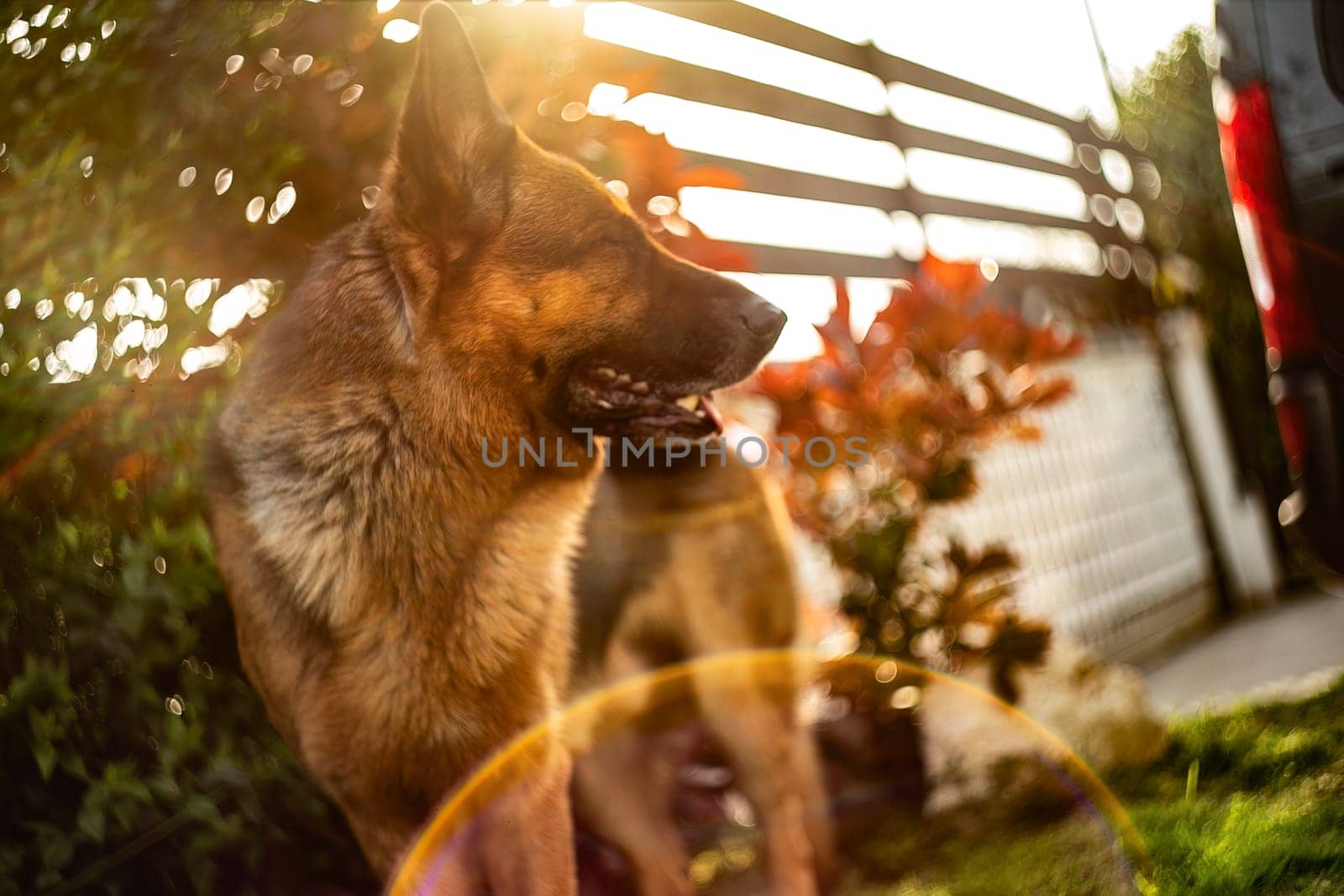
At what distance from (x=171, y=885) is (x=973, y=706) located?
2329 mm

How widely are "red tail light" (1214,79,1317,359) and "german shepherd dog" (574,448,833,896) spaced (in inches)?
65.2

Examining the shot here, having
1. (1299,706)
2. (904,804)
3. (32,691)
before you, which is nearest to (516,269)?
(32,691)

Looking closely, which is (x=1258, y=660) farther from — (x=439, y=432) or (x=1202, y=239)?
(x=439, y=432)

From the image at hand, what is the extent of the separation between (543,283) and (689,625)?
3.76 ft

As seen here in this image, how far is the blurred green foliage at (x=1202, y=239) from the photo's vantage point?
6676 millimetres

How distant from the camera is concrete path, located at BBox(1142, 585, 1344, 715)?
3.68m

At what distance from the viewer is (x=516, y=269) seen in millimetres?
1838

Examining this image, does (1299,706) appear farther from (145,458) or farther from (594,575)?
(145,458)

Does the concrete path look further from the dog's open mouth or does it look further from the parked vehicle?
the dog's open mouth

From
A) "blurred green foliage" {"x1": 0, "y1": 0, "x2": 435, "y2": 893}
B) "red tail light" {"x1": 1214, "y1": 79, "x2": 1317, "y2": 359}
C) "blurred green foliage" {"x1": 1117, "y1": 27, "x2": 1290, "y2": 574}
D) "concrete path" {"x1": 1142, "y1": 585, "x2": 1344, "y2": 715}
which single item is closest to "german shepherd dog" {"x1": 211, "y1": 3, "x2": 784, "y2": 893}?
"blurred green foliage" {"x1": 0, "y1": 0, "x2": 435, "y2": 893}

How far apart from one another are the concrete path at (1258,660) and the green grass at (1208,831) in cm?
49

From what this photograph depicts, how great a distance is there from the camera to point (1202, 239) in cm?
730

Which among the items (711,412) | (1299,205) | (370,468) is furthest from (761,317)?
(1299,205)

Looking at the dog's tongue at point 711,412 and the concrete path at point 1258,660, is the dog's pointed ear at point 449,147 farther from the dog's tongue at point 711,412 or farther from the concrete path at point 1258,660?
the concrete path at point 1258,660
